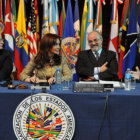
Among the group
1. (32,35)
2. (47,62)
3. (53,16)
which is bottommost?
(47,62)

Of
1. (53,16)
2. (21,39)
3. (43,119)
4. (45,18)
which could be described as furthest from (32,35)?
(43,119)

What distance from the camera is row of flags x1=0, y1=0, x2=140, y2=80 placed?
380 centimetres

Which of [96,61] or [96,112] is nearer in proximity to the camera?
[96,112]

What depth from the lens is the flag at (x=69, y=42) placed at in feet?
12.6

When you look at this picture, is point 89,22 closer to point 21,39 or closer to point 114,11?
point 114,11

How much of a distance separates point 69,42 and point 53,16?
1.83 feet

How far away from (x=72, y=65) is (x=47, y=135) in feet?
6.95

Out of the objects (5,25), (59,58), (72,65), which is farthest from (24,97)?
(5,25)

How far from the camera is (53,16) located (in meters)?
3.89

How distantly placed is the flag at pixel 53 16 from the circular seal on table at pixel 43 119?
228 cm

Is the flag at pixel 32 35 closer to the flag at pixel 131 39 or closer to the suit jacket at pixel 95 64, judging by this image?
the suit jacket at pixel 95 64

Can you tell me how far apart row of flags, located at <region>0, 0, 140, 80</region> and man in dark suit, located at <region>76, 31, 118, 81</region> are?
0.92 m

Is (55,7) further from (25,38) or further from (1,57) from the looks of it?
(1,57)

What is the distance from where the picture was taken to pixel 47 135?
1.84 meters
